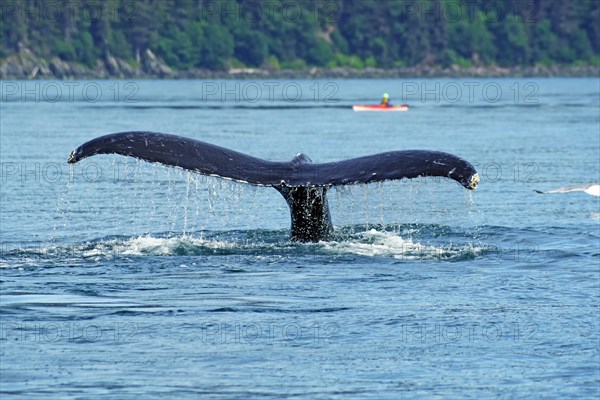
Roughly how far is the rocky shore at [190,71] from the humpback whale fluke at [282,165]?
350ft

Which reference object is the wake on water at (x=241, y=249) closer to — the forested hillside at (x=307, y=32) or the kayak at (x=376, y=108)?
the kayak at (x=376, y=108)

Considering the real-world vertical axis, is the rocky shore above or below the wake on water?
above

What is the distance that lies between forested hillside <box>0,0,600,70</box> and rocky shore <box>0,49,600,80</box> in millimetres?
1137

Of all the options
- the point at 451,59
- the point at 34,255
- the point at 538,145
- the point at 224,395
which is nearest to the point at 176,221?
the point at 34,255

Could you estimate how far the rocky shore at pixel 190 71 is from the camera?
12038cm

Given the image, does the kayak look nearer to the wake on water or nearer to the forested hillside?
the wake on water

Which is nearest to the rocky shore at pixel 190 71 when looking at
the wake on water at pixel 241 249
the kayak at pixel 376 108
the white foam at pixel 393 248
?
the kayak at pixel 376 108

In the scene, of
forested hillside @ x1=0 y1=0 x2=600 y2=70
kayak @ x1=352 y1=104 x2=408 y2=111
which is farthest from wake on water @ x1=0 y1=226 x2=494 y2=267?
forested hillside @ x1=0 y1=0 x2=600 y2=70

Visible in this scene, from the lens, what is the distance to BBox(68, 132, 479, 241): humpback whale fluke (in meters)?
13.4

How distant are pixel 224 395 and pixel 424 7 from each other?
136376 mm

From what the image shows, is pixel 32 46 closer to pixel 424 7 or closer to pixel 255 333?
pixel 424 7

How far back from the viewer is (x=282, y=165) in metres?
14.8

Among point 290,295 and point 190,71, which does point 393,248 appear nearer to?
point 290,295

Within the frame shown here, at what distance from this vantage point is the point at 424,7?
144250 mm
